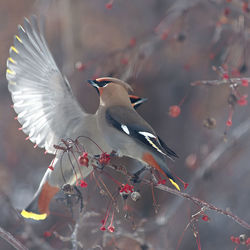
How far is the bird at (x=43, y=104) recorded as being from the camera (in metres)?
3.66

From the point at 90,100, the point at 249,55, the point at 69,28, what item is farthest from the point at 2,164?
the point at 249,55

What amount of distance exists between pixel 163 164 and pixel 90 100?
324 cm

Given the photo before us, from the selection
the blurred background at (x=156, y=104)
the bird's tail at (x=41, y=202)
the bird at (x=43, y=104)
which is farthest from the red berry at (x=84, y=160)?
the blurred background at (x=156, y=104)

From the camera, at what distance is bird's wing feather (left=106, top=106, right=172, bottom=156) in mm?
3242

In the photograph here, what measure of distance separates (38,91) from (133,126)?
0.76 metres

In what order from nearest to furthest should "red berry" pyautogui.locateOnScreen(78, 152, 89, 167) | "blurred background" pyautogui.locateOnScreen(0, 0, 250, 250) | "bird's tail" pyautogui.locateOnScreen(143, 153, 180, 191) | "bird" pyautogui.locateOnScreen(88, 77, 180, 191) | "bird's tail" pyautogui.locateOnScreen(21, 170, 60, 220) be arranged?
1. "red berry" pyautogui.locateOnScreen(78, 152, 89, 167)
2. "bird's tail" pyautogui.locateOnScreen(143, 153, 180, 191)
3. "bird" pyautogui.locateOnScreen(88, 77, 180, 191)
4. "bird's tail" pyautogui.locateOnScreen(21, 170, 60, 220)
5. "blurred background" pyautogui.locateOnScreen(0, 0, 250, 250)

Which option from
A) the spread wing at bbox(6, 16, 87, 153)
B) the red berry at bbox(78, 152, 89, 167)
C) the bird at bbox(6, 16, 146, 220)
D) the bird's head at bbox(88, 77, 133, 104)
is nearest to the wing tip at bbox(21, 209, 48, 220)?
the bird at bbox(6, 16, 146, 220)

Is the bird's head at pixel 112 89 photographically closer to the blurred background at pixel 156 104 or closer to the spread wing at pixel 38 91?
the spread wing at pixel 38 91

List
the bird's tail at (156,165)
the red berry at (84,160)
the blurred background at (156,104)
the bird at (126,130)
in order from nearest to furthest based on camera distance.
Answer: the red berry at (84,160) < the bird's tail at (156,165) < the bird at (126,130) < the blurred background at (156,104)

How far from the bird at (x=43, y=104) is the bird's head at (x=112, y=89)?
8.0 inches

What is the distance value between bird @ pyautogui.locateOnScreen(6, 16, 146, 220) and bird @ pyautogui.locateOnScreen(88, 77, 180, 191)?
0.19m

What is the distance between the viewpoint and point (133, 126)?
3.38 m

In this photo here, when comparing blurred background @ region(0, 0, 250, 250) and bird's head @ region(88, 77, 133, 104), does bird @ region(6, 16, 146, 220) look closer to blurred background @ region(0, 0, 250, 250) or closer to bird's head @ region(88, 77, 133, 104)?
bird's head @ region(88, 77, 133, 104)

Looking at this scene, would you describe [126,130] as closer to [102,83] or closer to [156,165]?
[156,165]
